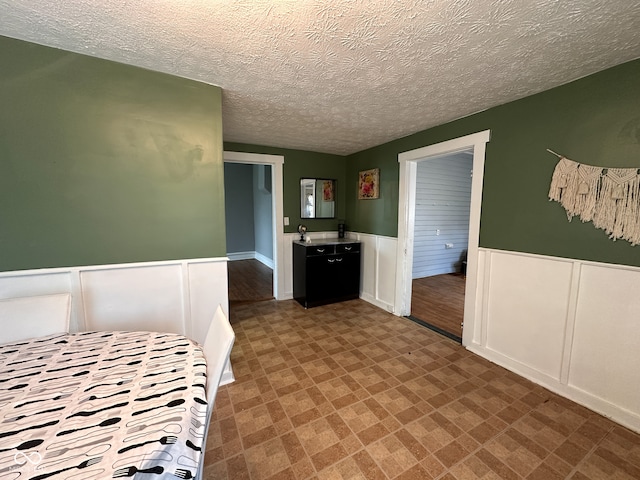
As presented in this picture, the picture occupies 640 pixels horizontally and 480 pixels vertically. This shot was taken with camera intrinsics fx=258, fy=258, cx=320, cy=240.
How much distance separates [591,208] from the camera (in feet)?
5.93

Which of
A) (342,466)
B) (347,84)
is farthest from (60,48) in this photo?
(342,466)

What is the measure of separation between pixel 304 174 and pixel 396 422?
3395 mm

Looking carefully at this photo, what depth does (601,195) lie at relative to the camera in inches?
69.4

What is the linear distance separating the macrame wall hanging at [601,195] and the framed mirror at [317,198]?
288 centimetres

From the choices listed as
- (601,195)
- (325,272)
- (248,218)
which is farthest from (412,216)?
(248,218)

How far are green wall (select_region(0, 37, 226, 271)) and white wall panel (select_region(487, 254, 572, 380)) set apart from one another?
2578mm

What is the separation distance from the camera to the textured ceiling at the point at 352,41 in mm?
1223

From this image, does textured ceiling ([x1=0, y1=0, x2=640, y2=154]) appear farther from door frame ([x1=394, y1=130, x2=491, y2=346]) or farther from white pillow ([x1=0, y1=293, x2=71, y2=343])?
white pillow ([x1=0, y1=293, x2=71, y2=343])

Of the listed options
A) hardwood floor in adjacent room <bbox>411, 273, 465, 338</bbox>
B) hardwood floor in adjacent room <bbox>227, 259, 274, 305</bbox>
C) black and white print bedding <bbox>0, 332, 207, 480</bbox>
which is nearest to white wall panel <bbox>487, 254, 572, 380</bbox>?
hardwood floor in adjacent room <bbox>411, 273, 465, 338</bbox>

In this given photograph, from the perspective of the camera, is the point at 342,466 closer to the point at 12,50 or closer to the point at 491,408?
the point at 491,408

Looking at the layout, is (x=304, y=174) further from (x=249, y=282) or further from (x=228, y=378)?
(x=228, y=378)

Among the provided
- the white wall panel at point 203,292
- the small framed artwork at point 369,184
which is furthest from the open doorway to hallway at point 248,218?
the white wall panel at point 203,292

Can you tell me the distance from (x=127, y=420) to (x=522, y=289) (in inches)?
108

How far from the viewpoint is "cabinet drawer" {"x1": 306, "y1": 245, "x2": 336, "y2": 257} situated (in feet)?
12.0
